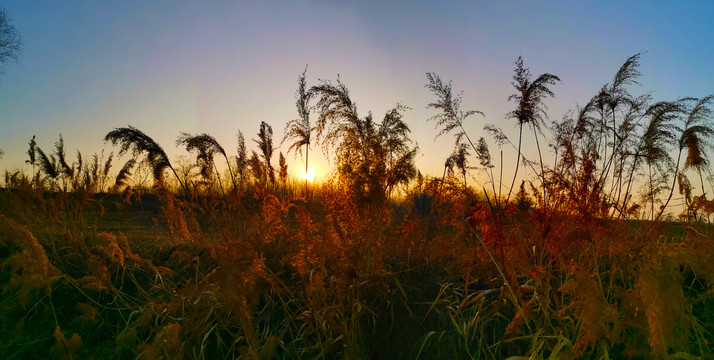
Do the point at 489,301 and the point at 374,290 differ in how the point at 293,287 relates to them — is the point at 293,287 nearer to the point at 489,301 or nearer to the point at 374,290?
the point at 374,290

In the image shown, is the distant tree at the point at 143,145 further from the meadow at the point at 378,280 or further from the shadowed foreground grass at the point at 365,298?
the shadowed foreground grass at the point at 365,298

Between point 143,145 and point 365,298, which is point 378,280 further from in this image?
point 143,145

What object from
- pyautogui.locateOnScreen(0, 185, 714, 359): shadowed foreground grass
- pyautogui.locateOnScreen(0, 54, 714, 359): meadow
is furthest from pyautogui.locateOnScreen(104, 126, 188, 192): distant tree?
pyautogui.locateOnScreen(0, 185, 714, 359): shadowed foreground grass

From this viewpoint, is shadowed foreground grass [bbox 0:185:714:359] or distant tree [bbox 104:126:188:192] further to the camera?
distant tree [bbox 104:126:188:192]

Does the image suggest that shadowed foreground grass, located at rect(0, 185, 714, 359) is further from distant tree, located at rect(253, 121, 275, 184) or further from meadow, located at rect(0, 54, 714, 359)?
distant tree, located at rect(253, 121, 275, 184)

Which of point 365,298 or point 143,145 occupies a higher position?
point 143,145

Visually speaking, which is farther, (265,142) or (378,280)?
(265,142)

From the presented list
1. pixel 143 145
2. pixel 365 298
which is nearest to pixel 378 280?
pixel 365 298

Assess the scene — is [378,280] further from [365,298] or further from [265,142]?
[265,142]

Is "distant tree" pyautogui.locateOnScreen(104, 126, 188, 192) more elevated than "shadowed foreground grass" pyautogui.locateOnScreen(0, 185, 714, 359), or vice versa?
"distant tree" pyautogui.locateOnScreen(104, 126, 188, 192)

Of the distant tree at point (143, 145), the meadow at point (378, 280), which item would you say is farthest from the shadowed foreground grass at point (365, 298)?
the distant tree at point (143, 145)

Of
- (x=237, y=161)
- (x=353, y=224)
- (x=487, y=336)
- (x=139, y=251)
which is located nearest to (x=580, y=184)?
(x=487, y=336)

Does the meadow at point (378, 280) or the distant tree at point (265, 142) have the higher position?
the distant tree at point (265, 142)

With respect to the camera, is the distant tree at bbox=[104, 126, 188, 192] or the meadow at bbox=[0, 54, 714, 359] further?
the distant tree at bbox=[104, 126, 188, 192]
